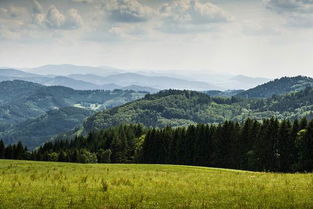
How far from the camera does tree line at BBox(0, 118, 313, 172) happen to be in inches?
3581

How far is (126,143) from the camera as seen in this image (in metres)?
145

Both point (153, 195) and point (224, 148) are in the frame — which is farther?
point (224, 148)

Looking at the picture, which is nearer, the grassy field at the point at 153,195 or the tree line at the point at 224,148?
the grassy field at the point at 153,195

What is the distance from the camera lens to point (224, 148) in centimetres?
10650

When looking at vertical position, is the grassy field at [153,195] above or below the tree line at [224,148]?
above

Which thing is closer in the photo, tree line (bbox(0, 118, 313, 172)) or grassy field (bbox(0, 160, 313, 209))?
grassy field (bbox(0, 160, 313, 209))

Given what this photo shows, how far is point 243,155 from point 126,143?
189 feet

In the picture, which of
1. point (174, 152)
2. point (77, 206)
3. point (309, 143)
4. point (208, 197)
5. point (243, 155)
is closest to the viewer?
point (77, 206)

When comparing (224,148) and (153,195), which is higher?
(153,195)

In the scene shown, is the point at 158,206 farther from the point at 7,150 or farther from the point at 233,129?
the point at 7,150

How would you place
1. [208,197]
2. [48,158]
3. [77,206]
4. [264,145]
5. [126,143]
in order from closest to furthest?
[77,206] < [208,197] < [264,145] < [48,158] < [126,143]

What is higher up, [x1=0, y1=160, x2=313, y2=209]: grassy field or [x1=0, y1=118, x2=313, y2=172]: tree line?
[x1=0, y1=160, x2=313, y2=209]: grassy field

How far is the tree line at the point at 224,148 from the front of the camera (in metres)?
91.0

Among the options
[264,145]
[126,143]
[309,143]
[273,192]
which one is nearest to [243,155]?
[264,145]
